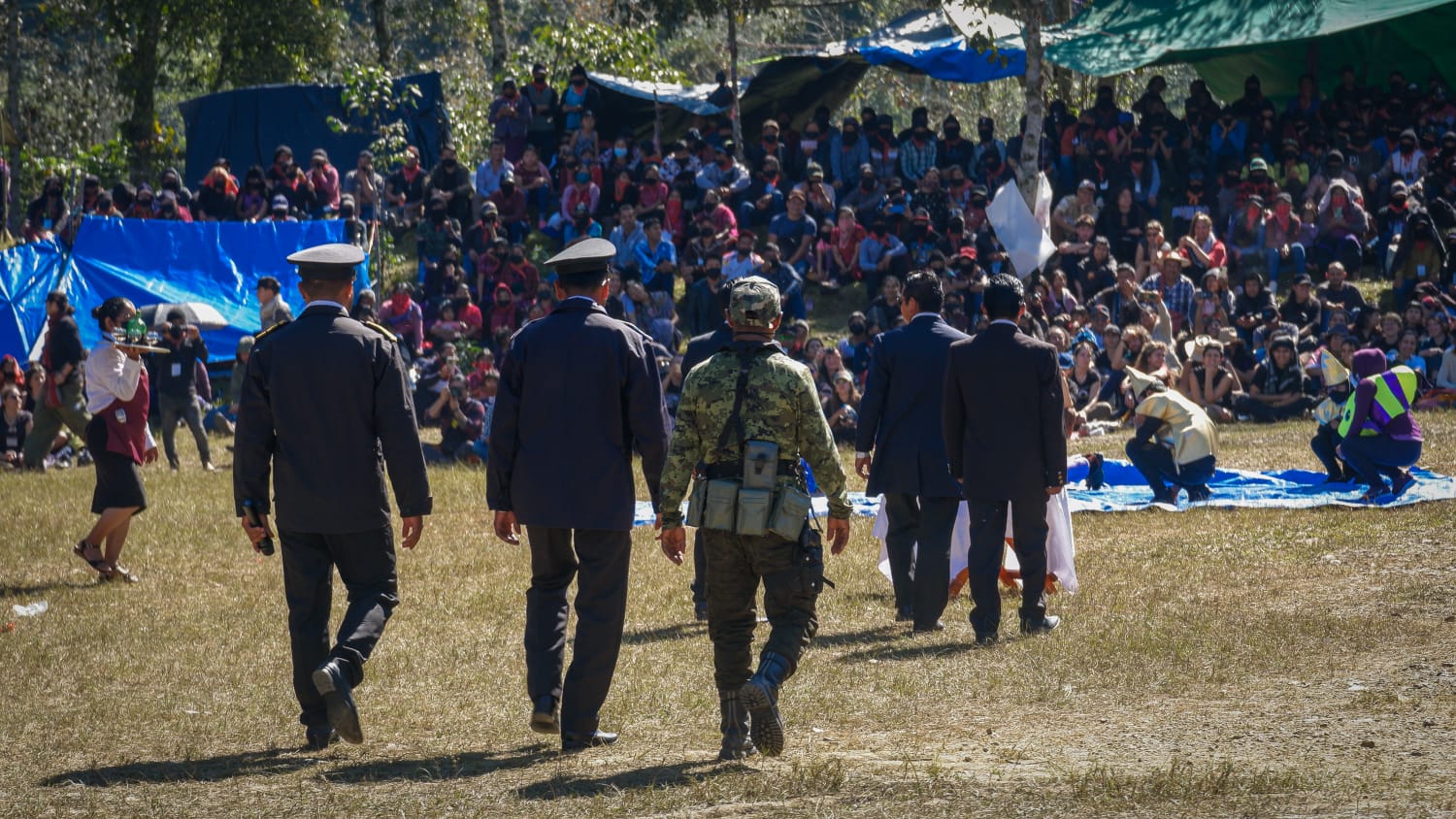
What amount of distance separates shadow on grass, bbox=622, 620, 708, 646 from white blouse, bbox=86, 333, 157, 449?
12.6 feet

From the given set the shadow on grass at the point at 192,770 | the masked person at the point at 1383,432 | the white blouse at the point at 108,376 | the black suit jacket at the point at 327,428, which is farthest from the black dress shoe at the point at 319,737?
the masked person at the point at 1383,432

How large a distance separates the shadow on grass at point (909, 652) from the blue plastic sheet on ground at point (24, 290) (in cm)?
1406

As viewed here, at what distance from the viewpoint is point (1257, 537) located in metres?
10.9

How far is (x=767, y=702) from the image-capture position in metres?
5.67

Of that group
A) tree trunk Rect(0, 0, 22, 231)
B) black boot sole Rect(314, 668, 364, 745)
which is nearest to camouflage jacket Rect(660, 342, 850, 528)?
black boot sole Rect(314, 668, 364, 745)

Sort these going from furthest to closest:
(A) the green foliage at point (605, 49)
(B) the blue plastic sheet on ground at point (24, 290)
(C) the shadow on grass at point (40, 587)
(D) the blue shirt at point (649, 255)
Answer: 1. (A) the green foliage at point (605, 49)
2. (D) the blue shirt at point (649, 255)
3. (B) the blue plastic sheet on ground at point (24, 290)
4. (C) the shadow on grass at point (40, 587)

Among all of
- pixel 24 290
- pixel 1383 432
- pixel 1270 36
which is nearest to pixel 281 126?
pixel 24 290

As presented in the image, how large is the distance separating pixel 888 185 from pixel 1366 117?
6.56m

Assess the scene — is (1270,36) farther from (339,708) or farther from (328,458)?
(339,708)

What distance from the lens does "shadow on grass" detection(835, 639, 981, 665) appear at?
7.81 meters

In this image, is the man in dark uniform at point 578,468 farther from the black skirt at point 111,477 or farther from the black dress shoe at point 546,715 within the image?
the black skirt at point 111,477

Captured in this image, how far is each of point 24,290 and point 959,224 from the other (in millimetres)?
11400

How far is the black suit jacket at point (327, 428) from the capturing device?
6.21 metres

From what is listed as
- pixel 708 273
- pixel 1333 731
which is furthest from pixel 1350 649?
pixel 708 273
